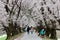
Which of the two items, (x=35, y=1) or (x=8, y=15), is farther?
(x=35, y=1)

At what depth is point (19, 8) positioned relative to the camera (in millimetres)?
→ 16047

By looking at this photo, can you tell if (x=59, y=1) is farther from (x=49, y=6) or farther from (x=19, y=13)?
(x=19, y=13)

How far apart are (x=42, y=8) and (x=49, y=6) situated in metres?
1.15

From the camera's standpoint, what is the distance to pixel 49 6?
16891 millimetres

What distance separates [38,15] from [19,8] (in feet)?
10.6

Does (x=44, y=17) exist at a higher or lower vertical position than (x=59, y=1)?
lower

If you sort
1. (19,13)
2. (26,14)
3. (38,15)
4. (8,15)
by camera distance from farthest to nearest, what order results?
(38,15)
(26,14)
(19,13)
(8,15)

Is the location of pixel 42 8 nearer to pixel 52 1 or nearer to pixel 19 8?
pixel 52 1

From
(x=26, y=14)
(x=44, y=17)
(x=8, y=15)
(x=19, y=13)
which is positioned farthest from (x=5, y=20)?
(x=44, y=17)

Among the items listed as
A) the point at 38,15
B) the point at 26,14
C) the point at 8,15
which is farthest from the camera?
the point at 38,15

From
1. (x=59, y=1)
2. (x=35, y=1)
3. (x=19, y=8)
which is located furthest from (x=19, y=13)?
(x=59, y=1)

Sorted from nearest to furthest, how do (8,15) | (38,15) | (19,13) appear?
1. (8,15)
2. (19,13)
3. (38,15)

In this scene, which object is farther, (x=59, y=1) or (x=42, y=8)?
(x=42, y=8)

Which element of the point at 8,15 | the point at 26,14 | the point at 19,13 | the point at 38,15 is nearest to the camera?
the point at 8,15
